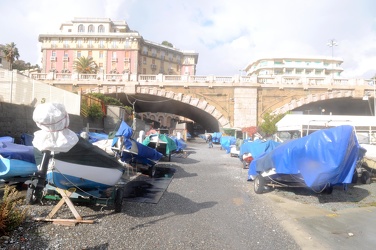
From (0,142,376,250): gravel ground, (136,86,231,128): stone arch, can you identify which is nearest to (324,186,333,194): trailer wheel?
(0,142,376,250): gravel ground

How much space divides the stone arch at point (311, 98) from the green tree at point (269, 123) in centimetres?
213

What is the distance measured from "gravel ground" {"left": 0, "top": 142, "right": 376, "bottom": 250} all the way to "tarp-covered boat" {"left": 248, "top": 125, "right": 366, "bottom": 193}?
3.20 feet

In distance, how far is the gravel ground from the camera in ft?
15.8

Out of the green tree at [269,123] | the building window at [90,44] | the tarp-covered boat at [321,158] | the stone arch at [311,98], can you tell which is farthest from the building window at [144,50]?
the tarp-covered boat at [321,158]

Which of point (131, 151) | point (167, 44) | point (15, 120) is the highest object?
point (167, 44)

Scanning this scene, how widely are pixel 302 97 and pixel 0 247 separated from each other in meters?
38.4

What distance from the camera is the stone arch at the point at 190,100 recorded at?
3803 centimetres

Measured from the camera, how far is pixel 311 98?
37875 mm

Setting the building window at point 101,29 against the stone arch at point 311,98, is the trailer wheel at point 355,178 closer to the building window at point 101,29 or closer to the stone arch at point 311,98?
the stone arch at point 311,98

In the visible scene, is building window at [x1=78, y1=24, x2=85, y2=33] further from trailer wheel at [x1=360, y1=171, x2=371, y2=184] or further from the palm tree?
trailer wheel at [x1=360, y1=171, x2=371, y2=184]

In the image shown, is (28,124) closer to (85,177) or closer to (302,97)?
(85,177)

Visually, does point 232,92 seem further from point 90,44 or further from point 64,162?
point 90,44

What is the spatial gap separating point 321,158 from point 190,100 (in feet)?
105

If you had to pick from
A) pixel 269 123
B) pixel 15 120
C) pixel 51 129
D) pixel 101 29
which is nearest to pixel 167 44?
pixel 101 29
